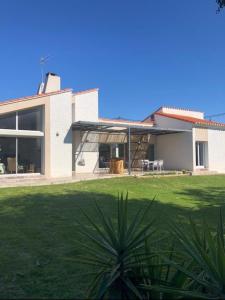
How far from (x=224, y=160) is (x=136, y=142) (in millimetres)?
9049

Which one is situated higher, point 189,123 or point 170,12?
point 170,12

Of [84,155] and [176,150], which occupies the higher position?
[176,150]

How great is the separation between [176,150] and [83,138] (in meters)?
9.27

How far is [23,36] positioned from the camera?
21.1 metres

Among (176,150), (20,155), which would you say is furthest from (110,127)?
(20,155)

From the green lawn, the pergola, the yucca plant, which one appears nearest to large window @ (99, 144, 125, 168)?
the pergola

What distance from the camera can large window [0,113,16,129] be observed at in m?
20.0

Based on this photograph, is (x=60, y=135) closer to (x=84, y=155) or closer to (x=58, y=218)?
(x=84, y=155)

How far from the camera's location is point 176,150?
3052cm

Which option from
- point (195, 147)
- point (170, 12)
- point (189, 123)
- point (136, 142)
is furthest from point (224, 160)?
point (170, 12)

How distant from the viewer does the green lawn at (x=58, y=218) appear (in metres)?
5.22

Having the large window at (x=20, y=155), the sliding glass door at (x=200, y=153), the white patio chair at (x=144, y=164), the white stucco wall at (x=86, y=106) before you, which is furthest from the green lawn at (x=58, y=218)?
the sliding glass door at (x=200, y=153)

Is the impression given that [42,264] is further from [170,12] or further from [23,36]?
[23,36]

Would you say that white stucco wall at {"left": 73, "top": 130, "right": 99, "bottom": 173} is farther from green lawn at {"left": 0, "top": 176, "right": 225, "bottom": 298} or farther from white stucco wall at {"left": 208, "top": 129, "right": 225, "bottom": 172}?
white stucco wall at {"left": 208, "top": 129, "right": 225, "bottom": 172}
